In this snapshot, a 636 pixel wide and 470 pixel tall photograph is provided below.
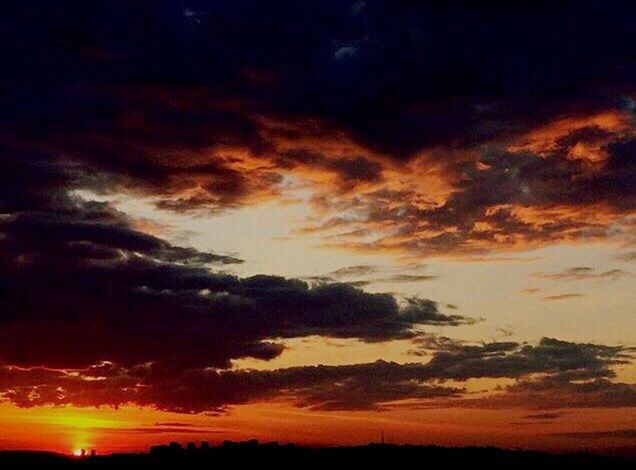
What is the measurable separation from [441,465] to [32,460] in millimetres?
63563

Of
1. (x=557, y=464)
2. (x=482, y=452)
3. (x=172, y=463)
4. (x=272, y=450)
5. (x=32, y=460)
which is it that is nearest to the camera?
(x=32, y=460)

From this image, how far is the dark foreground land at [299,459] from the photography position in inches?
4655

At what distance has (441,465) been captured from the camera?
14138cm

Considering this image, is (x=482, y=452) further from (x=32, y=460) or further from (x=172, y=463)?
(x=32, y=460)

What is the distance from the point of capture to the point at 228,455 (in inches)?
5172

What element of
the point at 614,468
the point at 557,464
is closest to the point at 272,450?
the point at 557,464

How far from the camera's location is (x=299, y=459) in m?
133

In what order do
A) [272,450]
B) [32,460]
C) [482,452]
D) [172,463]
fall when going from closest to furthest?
[32,460] → [172,463] → [272,450] → [482,452]

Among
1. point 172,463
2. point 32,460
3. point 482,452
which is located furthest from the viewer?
point 482,452

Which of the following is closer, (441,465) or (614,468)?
(441,465)

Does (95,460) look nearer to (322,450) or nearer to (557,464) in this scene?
(322,450)

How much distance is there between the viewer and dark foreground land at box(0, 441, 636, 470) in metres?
118

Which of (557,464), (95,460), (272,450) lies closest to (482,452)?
(557,464)

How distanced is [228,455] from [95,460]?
797 inches
